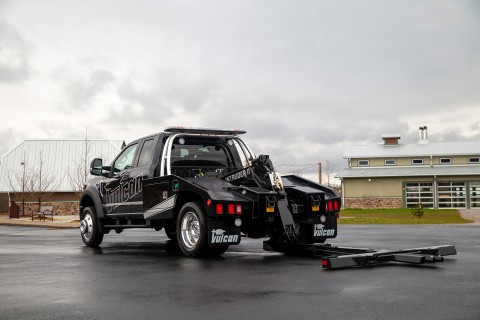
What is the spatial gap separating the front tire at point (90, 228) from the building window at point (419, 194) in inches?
1589

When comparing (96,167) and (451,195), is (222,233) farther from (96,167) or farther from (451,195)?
(451,195)

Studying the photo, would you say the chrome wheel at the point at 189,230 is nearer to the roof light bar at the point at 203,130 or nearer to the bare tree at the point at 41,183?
the roof light bar at the point at 203,130

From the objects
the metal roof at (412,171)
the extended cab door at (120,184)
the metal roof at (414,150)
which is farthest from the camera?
the metal roof at (414,150)

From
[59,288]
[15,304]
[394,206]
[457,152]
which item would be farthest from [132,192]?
[457,152]

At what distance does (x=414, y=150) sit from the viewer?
5281 centimetres

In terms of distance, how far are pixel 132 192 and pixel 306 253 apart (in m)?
3.71

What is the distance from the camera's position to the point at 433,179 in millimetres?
49219

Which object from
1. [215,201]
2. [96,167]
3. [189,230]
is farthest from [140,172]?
[215,201]

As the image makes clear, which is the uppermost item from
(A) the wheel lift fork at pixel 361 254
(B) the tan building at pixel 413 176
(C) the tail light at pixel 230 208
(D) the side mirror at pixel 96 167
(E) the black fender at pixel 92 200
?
(B) the tan building at pixel 413 176

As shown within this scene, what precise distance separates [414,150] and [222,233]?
46.1 meters

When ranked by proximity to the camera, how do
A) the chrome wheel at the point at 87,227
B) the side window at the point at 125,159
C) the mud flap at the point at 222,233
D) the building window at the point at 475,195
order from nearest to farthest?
1. the mud flap at the point at 222,233
2. the side window at the point at 125,159
3. the chrome wheel at the point at 87,227
4. the building window at the point at 475,195

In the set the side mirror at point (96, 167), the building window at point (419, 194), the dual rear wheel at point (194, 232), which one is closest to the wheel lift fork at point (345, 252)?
the dual rear wheel at point (194, 232)

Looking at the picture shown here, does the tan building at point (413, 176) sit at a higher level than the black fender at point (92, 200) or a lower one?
higher

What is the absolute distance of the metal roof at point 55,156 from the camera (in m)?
48.5
